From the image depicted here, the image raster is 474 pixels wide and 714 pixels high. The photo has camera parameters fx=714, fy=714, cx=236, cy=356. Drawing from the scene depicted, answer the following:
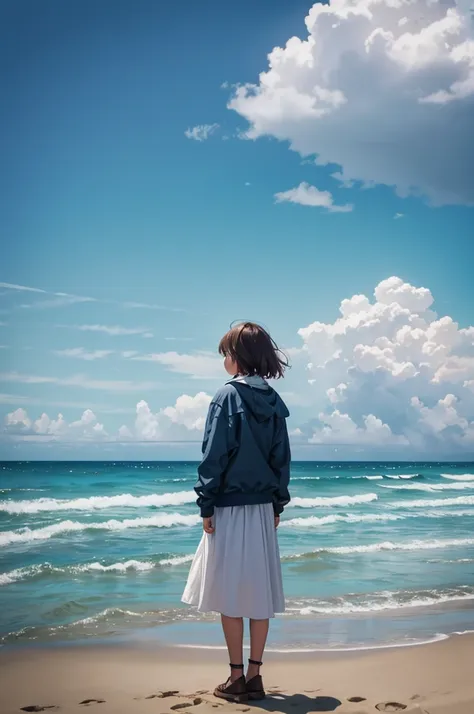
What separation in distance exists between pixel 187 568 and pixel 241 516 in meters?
3.62

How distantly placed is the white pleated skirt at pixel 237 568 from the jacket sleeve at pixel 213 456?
0.31 ft

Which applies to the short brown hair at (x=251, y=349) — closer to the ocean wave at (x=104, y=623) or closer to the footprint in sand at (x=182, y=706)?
the footprint in sand at (x=182, y=706)

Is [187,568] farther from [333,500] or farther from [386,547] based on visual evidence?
[333,500]

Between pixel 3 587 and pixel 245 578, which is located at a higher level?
pixel 245 578

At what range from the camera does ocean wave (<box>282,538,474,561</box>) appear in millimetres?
6879

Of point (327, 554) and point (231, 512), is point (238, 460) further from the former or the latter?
point (327, 554)

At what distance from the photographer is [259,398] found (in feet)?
8.67

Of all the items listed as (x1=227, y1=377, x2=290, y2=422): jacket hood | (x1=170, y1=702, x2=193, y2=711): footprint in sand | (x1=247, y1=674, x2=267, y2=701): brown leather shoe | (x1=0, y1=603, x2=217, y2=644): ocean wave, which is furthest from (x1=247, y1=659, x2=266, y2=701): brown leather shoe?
(x1=0, y1=603, x2=217, y2=644): ocean wave

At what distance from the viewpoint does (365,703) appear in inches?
104

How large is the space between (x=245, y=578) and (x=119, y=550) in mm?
5049

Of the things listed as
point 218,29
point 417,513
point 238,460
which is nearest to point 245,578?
point 238,460

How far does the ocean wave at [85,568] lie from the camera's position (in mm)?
5633

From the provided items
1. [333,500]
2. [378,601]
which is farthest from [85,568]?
[333,500]

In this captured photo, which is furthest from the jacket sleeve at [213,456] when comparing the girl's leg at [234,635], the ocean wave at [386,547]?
the ocean wave at [386,547]
